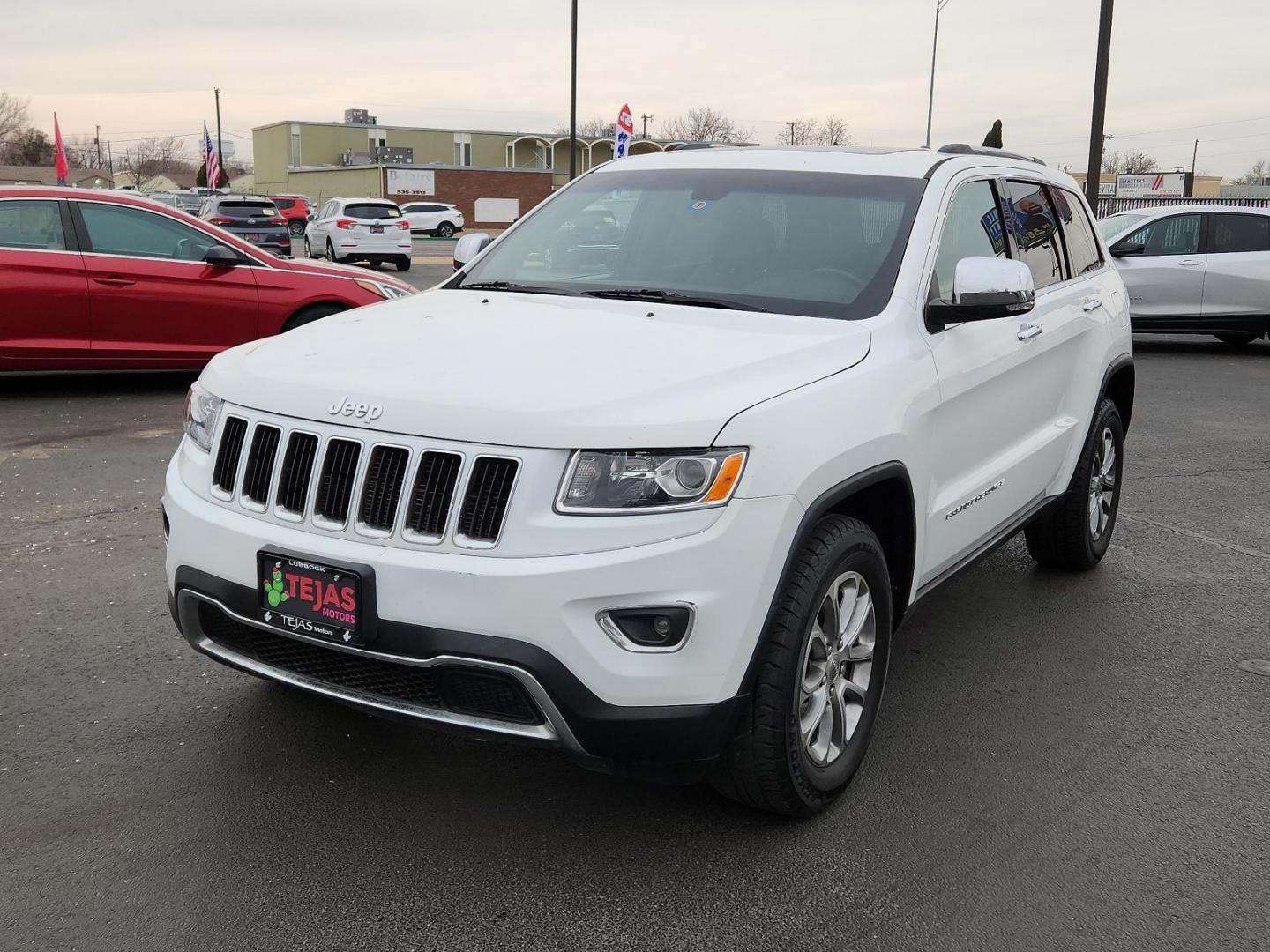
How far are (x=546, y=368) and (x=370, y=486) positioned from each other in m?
0.52

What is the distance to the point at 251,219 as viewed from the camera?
94.5ft

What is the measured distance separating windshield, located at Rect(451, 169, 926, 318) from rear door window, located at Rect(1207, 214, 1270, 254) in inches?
461

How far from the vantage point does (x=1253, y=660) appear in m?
4.69

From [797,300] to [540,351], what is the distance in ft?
3.18

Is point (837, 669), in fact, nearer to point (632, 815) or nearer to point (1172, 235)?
point (632, 815)

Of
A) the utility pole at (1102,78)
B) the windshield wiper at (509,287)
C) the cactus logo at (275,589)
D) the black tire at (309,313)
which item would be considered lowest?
the black tire at (309,313)

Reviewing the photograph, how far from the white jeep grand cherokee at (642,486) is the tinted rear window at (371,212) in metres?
26.6

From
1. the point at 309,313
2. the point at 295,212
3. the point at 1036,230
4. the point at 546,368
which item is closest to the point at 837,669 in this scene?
the point at 546,368

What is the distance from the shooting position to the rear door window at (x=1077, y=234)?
5.37 meters

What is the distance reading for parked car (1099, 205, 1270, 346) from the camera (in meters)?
14.1

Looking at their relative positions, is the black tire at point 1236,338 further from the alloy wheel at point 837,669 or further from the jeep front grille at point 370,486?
the jeep front grille at point 370,486

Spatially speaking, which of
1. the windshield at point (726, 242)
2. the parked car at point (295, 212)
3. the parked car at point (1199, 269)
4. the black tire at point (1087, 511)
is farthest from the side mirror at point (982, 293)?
the parked car at point (295, 212)

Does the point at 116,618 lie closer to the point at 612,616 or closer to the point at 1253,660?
the point at 612,616

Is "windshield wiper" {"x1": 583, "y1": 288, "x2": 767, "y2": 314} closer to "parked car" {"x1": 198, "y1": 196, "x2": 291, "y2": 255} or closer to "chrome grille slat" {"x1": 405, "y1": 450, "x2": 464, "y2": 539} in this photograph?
"chrome grille slat" {"x1": 405, "y1": 450, "x2": 464, "y2": 539}
